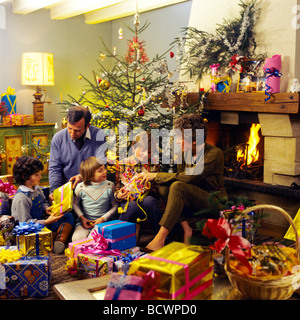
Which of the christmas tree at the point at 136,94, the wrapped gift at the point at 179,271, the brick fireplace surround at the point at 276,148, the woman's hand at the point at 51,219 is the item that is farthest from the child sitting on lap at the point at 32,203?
the brick fireplace surround at the point at 276,148

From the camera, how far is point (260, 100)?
12.0 ft

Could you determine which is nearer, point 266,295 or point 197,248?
point 266,295

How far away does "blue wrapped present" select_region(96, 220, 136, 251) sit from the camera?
8.27 feet

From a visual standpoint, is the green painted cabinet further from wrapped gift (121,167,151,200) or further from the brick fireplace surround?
the brick fireplace surround

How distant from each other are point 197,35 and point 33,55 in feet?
7.71

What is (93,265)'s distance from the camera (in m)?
2.46

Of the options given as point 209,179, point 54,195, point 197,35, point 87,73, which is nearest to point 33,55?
point 87,73

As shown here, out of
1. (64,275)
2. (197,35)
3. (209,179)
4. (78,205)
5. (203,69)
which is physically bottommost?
(64,275)

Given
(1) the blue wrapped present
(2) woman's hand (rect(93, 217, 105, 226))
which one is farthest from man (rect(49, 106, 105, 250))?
(1) the blue wrapped present

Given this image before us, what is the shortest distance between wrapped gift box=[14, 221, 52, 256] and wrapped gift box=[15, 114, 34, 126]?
322 cm

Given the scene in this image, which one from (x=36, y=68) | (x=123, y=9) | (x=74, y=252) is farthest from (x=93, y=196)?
(x=123, y=9)

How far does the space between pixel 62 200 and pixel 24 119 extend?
2800mm

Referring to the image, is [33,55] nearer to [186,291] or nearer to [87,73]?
[87,73]

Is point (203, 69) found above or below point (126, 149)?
above
